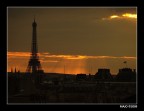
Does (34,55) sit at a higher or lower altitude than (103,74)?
higher

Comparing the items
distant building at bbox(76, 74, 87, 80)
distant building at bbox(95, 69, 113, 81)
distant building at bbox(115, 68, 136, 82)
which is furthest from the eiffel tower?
distant building at bbox(115, 68, 136, 82)


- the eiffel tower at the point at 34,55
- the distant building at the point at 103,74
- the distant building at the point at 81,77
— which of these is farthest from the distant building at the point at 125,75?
the eiffel tower at the point at 34,55

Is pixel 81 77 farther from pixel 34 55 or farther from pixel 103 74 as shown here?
pixel 34 55

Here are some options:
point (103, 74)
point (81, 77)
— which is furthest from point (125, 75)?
point (81, 77)

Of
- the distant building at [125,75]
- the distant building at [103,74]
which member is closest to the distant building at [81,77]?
the distant building at [103,74]

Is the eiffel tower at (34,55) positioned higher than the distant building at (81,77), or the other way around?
the eiffel tower at (34,55)

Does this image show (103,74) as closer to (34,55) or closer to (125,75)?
(125,75)

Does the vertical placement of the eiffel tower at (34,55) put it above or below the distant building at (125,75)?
above

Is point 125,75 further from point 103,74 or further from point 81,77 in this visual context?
point 81,77

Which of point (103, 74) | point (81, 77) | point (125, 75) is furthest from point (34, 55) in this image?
point (125, 75)

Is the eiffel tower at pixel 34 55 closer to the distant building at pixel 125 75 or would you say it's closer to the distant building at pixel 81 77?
the distant building at pixel 81 77

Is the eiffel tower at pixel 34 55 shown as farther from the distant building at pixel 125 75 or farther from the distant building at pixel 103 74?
the distant building at pixel 125 75

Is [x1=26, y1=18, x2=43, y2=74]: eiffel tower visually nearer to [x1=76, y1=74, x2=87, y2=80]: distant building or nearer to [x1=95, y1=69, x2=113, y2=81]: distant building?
[x1=76, y1=74, x2=87, y2=80]: distant building
